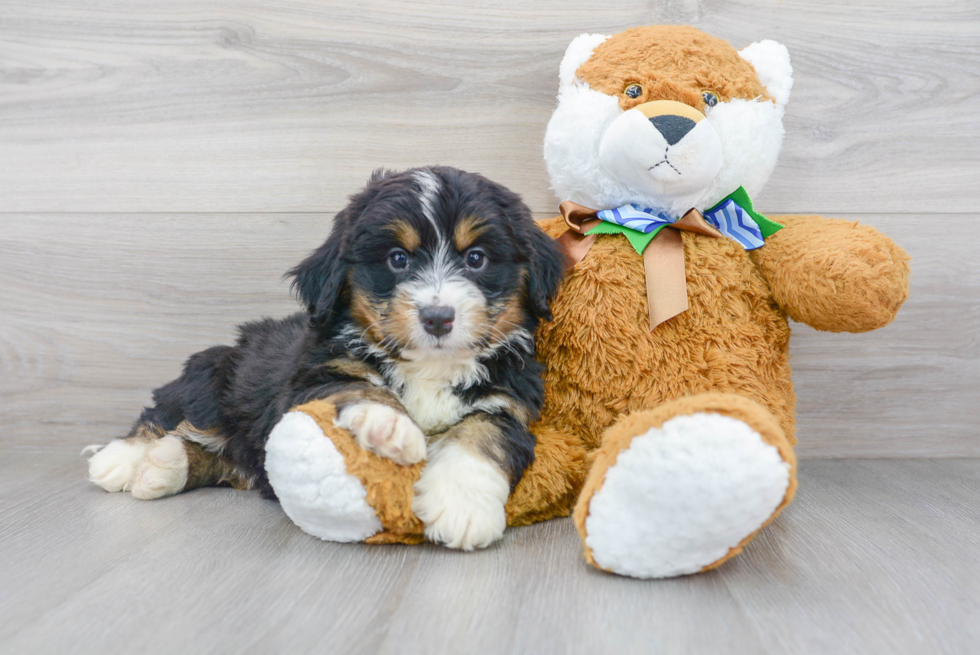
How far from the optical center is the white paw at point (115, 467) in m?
2.14

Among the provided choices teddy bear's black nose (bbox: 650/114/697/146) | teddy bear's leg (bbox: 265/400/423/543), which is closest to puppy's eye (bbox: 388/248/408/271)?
teddy bear's leg (bbox: 265/400/423/543)

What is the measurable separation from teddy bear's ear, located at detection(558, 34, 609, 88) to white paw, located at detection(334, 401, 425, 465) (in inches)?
42.5

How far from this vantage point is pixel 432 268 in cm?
165

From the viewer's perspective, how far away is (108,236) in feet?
8.44

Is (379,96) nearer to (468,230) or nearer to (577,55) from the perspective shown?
(577,55)

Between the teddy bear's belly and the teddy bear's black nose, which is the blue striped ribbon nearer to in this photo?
the teddy bear's belly

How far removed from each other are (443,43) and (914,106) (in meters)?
1.60

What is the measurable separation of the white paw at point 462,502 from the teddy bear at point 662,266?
4 cm

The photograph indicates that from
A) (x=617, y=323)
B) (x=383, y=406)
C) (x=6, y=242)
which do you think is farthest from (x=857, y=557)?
(x=6, y=242)

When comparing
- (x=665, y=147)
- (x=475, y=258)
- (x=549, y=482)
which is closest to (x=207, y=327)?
(x=475, y=258)

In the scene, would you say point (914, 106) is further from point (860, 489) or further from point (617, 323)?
point (617, 323)

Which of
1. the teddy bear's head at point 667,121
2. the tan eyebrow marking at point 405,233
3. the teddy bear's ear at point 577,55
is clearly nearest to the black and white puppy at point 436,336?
the tan eyebrow marking at point 405,233

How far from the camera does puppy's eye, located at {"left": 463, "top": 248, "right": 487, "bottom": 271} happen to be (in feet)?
5.55

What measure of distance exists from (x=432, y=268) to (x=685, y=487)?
73 centimetres
